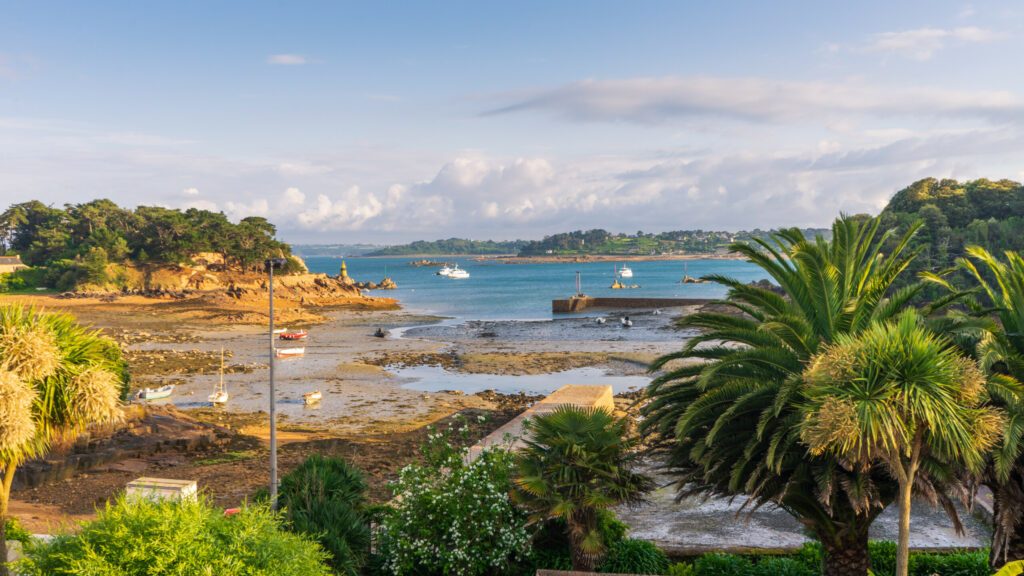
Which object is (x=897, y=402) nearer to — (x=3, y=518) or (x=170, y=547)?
(x=170, y=547)

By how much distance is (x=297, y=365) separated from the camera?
176 feet

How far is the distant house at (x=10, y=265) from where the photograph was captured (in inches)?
4560

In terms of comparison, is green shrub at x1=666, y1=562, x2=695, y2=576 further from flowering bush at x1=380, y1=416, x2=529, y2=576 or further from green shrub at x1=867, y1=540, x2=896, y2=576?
green shrub at x1=867, y1=540, x2=896, y2=576

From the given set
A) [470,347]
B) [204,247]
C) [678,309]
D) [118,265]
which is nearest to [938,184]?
[678,309]

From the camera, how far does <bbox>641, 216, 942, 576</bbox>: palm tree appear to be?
1209cm

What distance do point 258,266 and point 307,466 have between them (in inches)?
4479

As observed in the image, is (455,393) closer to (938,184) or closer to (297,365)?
(297,365)

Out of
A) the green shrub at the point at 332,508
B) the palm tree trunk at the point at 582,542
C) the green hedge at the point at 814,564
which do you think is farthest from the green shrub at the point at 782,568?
the green shrub at the point at 332,508

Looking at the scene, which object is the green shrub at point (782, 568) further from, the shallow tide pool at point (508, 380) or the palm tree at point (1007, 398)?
the shallow tide pool at point (508, 380)

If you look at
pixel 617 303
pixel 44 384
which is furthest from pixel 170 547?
pixel 617 303

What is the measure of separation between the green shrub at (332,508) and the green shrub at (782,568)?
8.03 metres

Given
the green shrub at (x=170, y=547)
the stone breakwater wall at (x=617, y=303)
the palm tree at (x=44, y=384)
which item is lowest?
the stone breakwater wall at (x=617, y=303)

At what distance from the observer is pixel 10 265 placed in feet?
391

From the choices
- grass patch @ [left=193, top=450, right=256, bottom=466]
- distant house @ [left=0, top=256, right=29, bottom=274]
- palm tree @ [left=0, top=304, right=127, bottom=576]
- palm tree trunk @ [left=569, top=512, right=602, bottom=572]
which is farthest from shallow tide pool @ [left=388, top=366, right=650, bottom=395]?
distant house @ [left=0, top=256, right=29, bottom=274]
